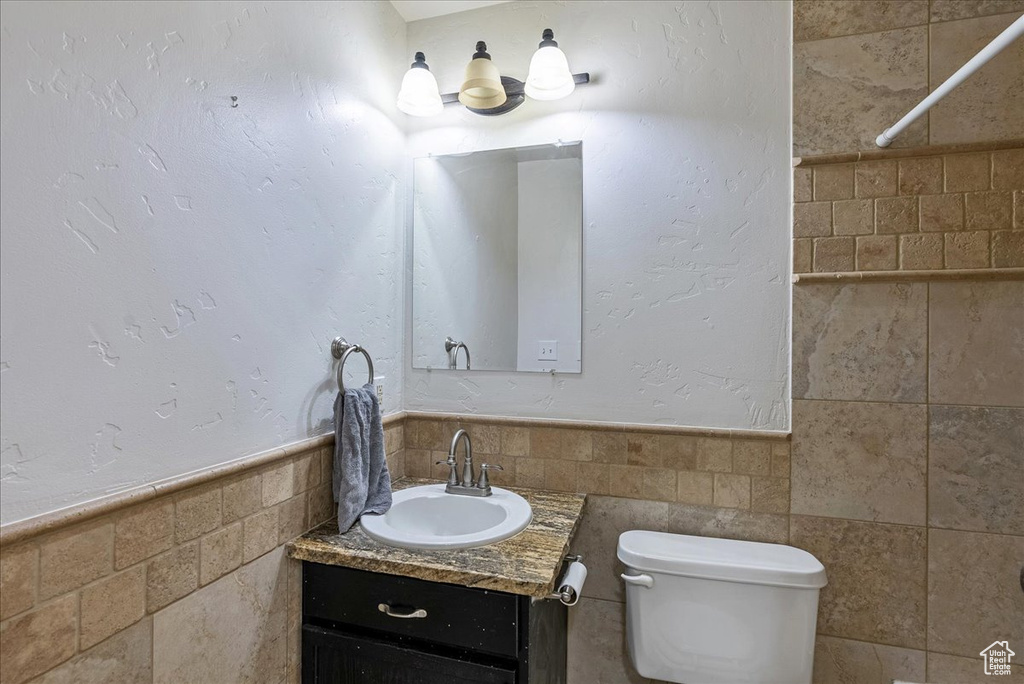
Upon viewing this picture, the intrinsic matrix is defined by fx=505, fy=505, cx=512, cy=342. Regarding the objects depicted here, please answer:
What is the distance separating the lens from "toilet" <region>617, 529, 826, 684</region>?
1.22m

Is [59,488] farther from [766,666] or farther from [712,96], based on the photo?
[712,96]

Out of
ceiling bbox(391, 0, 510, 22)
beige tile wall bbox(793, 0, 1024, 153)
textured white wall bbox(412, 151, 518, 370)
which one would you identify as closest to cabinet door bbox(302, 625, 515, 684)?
textured white wall bbox(412, 151, 518, 370)

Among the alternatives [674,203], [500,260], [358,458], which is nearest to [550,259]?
[500,260]

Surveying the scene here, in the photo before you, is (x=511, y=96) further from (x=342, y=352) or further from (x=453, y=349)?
(x=342, y=352)

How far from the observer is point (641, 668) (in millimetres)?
1326

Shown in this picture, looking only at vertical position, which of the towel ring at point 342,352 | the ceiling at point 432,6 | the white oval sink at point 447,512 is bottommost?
the white oval sink at point 447,512

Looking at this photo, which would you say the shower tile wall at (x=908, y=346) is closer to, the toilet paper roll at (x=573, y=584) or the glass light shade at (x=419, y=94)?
the toilet paper roll at (x=573, y=584)

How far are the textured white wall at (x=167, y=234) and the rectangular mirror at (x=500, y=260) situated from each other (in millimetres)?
316

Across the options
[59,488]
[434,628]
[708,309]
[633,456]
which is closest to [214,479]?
[59,488]

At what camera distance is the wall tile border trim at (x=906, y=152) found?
49.2 inches

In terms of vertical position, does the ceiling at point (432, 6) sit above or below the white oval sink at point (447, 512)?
above

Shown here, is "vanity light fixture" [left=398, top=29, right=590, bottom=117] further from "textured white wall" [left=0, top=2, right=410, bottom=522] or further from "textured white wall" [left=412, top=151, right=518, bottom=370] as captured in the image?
"textured white wall" [left=0, top=2, right=410, bottom=522]

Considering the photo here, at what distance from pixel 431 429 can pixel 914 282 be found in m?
1.44

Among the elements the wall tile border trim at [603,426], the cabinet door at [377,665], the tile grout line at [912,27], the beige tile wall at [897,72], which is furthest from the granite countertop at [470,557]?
the tile grout line at [912,27]
